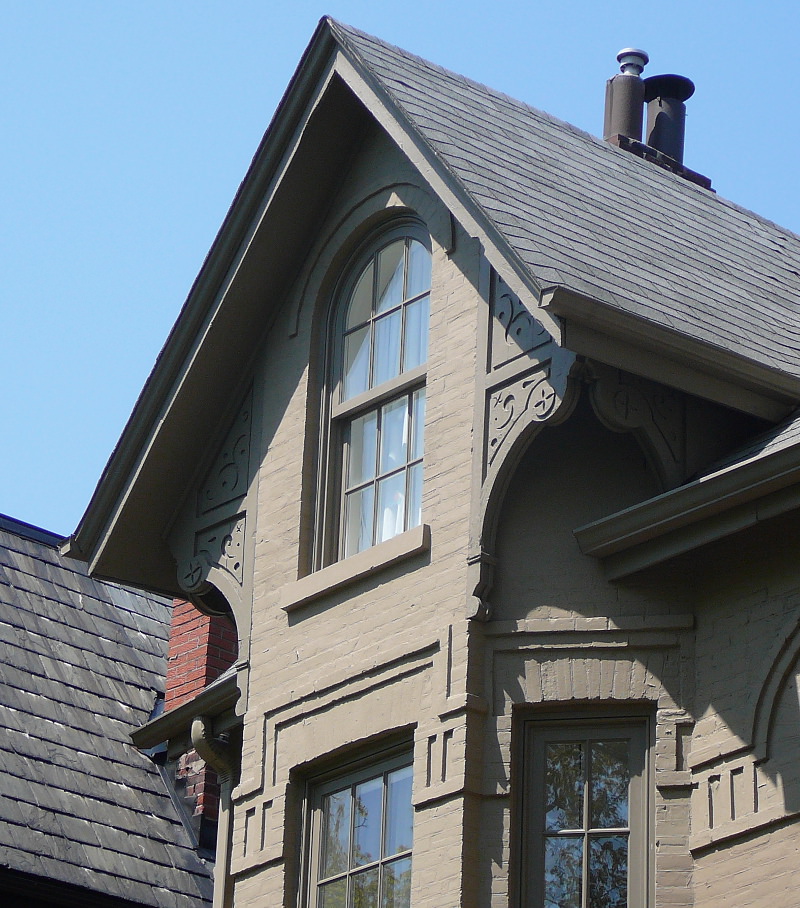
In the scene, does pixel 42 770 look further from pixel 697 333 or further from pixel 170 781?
pixel 697 333

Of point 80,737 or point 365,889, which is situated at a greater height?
point 80,737

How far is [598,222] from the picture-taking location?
36.1ft

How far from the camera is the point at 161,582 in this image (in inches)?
499

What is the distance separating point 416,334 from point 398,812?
116 inches

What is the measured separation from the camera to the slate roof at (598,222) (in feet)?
32.5

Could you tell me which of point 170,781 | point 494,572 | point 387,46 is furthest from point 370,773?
point 170,781

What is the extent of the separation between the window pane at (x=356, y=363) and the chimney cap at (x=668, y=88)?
23.7ft

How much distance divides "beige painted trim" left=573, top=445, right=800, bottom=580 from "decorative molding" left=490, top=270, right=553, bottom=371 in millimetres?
1102

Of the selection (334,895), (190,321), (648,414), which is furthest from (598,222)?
(334,895)

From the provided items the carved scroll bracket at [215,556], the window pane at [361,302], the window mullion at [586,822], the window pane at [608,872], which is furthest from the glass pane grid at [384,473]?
the window pane at [608,872]

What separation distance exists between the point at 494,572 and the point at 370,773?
1424mm

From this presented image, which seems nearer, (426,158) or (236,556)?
(426,158)

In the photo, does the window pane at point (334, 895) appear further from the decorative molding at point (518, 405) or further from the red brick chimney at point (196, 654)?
the red brick chimney at point (196, 654)

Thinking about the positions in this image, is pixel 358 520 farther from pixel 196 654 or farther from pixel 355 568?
pixel 196 654
